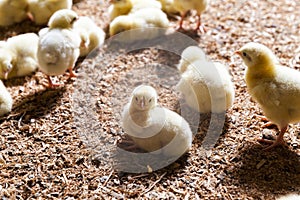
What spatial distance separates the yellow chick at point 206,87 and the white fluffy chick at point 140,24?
85cm

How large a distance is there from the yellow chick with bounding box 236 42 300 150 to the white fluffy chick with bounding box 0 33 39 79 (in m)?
1.72

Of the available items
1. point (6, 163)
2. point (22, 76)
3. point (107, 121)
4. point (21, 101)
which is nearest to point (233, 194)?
point (107, 121)

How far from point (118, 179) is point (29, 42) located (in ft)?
5.04

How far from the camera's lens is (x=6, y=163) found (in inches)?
108

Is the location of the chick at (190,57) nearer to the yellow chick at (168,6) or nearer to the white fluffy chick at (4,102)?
the yellow chick at (168,6)

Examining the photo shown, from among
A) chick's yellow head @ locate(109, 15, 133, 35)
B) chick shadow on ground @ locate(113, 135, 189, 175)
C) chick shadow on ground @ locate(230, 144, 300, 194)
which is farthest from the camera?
chick's yellow head @ locate(109, 15, 133, 35)

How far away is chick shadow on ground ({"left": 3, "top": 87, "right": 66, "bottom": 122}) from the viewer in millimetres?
3121

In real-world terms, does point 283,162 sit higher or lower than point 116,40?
lower

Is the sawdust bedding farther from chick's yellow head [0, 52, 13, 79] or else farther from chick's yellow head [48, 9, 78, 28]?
chick's yellow head [48, 9, 78, 28]

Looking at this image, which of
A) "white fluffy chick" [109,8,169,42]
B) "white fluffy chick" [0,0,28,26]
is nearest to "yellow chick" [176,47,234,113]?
"white fluffy chick" [109,8,169,42]

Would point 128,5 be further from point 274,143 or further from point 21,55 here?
point 274,143

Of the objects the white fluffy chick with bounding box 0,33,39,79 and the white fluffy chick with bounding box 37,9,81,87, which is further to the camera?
the white fluffy chick with bounding box 0,33,39,79

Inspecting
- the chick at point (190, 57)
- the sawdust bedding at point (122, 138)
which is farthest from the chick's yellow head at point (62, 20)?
the chick at point (190, 57)

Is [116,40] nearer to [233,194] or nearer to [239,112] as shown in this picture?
[239,112]
